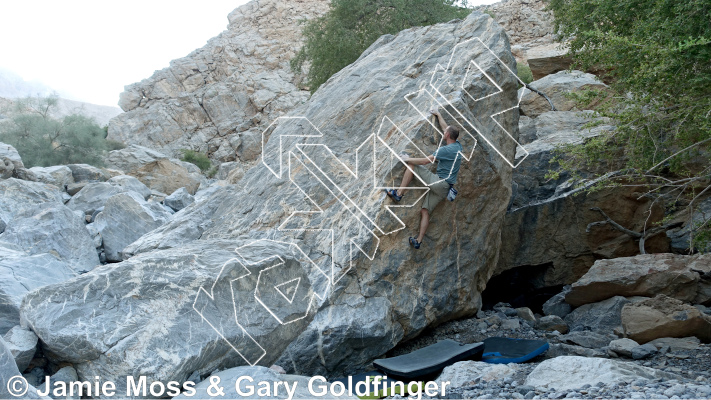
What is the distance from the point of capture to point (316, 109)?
8.01 meters

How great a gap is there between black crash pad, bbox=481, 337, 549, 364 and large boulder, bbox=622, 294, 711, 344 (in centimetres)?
121

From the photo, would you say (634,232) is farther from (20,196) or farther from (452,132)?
(20,196)

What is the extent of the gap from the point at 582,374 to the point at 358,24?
17597 millimetres

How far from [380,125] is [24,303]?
426cm

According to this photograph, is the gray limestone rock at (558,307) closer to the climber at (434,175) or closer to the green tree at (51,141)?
the climber at (434,175)

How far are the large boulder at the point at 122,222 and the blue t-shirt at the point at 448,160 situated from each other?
5.58 meters

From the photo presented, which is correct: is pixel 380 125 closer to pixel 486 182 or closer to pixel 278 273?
pixel 486 182

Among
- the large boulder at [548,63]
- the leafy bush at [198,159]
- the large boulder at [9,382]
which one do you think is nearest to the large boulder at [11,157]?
the large boulder at [9,382]

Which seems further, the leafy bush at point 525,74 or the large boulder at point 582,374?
the leafy bush at point 525,74

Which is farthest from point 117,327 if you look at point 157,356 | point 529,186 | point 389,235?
point 529,186

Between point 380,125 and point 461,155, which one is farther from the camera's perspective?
point 380,125

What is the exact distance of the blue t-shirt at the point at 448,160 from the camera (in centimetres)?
583

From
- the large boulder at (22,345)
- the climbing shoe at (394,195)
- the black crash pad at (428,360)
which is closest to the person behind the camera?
the large boulder at (22,345)

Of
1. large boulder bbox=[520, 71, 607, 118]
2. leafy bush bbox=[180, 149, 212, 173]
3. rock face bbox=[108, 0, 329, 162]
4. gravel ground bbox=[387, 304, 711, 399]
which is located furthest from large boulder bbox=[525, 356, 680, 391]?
rock face bbox=[108, 0, 329, 162]
